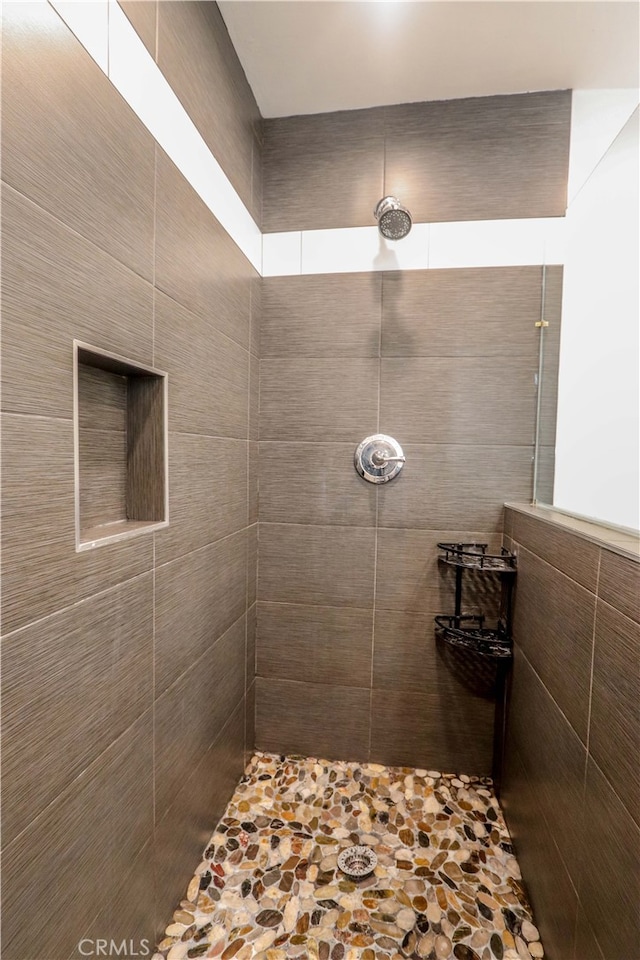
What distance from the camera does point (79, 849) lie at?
2.35 feet

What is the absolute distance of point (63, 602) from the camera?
0.67 metres

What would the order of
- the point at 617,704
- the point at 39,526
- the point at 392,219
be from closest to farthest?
the point at 39,526 → the point at 617,704 → the point at 392,219

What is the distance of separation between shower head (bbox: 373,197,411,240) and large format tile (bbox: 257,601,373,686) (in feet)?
4.48

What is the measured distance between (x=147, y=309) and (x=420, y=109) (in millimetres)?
1367

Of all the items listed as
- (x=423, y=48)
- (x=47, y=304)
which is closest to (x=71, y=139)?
(x=47, y=304)

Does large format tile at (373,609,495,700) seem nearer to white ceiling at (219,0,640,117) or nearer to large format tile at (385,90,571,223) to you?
large format tile at (385,90,571,223)

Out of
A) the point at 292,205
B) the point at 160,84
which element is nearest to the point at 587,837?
the point at 160,84

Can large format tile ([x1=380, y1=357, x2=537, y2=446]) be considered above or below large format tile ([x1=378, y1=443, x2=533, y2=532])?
above

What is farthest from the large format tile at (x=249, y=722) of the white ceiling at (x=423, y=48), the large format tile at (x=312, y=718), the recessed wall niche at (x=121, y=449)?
the white ceiling at (x=423, y=48)

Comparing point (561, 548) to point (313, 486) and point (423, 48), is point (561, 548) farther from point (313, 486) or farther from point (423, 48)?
point (423, 48)

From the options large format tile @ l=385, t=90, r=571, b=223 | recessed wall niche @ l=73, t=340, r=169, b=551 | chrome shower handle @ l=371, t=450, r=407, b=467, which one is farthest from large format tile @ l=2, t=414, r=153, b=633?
large format tile @ l=385, t=90, r=571, b=223

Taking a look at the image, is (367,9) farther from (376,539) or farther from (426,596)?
(426,596)

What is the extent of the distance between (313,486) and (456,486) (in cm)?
54

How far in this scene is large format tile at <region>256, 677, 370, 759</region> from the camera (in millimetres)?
1643
